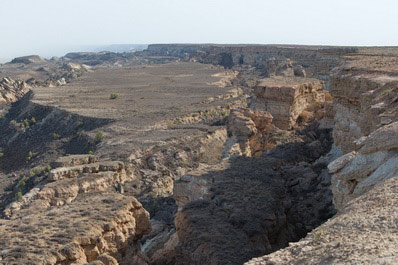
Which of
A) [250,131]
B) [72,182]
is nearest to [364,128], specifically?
[250,131]

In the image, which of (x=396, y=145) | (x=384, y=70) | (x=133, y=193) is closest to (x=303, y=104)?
(x=384, y=70)

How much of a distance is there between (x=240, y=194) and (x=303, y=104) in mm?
14997

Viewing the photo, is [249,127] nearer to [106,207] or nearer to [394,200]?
[106,207]

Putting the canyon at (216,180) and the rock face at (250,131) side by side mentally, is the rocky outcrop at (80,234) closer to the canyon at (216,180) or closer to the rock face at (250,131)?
the canyon at (216,180)

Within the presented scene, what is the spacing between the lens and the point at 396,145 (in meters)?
8.19

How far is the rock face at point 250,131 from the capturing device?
21094 millimetres

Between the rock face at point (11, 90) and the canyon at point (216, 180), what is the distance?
15.8 m

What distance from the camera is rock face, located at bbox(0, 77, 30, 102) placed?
51.7 metres

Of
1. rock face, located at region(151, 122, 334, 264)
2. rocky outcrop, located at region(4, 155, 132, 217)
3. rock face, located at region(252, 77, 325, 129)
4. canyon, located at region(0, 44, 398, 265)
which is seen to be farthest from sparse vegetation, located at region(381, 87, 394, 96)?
rocky outcrop, located at region(4, 155, 132, 217)

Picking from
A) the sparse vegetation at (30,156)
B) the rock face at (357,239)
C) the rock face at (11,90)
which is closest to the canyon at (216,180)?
the rock face at (357,239)

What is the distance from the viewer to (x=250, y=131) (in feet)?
68.8

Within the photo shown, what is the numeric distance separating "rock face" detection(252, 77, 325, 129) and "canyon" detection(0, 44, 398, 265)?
0.24ft

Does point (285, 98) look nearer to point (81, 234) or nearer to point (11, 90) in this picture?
point (81, 234)

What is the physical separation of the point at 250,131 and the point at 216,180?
30.2 feet
